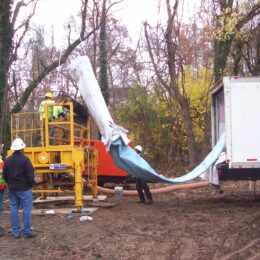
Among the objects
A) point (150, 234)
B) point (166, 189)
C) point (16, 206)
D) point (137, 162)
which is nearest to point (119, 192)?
point (166, 189)

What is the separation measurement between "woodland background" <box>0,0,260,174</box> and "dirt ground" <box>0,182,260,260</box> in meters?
9.51

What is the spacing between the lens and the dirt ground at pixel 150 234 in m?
8.45

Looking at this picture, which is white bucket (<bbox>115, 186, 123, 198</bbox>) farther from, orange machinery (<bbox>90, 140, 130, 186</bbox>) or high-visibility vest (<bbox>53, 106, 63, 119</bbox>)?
high-visibility vest (<bbox>53, 106, 63, 119</bbox>)

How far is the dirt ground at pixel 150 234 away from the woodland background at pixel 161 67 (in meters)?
9.51

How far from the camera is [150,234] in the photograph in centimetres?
998

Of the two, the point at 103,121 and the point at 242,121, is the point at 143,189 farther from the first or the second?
the point at 242,121

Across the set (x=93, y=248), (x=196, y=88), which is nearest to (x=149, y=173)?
(x=93, y=248)

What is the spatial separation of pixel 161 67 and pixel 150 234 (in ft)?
58.8

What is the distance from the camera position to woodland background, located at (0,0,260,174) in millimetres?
22047

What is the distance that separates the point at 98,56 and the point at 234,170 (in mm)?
18732

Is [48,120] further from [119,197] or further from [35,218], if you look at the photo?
[119,197]

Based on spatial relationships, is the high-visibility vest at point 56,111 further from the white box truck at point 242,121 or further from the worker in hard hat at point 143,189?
the white box truck at point 242,121

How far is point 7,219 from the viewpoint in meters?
12.4

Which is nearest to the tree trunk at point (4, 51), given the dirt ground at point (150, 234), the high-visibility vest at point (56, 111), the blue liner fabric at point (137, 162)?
the high-visibility vest at point (56, 111)
